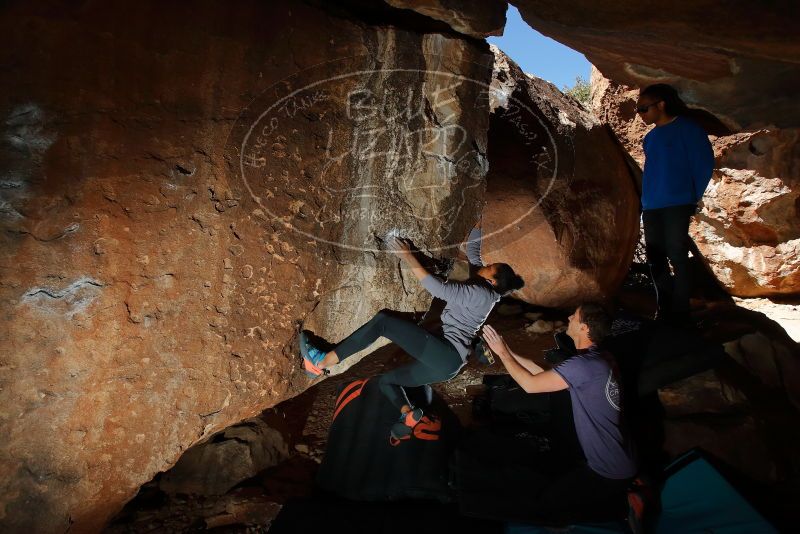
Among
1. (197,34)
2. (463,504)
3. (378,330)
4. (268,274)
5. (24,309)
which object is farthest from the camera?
(378,330)

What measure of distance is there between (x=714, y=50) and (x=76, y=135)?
3.64 m

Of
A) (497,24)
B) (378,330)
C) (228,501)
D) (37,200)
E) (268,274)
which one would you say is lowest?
(228,501)

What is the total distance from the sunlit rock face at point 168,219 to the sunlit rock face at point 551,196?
2430 millimetres

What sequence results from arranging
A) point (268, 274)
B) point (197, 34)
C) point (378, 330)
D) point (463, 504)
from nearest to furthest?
1. point (197, 34)
2. point (268, 274)
3. point (463, 504)
4. point (378, 330)

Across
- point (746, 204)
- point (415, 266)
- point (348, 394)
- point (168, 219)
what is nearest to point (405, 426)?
point (348, 394)

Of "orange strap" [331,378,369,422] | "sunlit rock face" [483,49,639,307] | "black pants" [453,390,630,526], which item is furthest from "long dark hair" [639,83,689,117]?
"orange strap" [331,378,369,422]

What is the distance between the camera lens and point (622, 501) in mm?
2373

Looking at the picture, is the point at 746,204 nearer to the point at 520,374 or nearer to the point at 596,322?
the point at 596,322

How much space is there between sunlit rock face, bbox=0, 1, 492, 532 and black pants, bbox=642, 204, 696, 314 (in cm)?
200

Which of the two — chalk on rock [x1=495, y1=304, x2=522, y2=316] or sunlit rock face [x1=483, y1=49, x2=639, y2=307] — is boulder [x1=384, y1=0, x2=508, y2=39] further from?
chalk on rock [x1=495, y1=304, x2=522, y2=316]

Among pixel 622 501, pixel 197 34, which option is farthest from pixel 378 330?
pixel 197 34

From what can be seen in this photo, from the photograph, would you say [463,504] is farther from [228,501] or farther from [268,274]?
[268,274]

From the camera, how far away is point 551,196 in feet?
16.1

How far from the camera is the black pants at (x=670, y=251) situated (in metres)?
3.01
